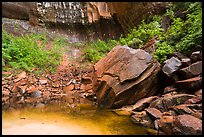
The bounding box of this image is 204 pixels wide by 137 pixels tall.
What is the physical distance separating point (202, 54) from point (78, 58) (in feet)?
22.4

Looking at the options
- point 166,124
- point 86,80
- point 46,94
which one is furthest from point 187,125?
point 86,80

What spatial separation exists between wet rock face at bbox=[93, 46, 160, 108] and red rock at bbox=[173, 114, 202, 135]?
2.17 m

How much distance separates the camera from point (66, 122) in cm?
555

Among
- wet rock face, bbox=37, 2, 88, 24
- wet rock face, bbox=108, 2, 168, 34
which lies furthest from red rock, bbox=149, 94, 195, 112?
wet rock face, bbox=37, 2, 88, 24

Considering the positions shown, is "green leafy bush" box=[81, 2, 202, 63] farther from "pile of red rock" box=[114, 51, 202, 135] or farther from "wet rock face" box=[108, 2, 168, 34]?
"pile of red rock" box=[114, 51, 202, 135]

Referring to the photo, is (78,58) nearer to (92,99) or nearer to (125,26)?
(125,26)

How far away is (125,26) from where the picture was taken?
12961 mm

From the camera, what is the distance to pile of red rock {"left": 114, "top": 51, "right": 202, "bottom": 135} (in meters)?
4.60

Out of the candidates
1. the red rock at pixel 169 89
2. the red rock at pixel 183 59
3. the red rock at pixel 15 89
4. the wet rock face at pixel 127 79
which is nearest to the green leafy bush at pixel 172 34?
the red rock at pixel 183 59

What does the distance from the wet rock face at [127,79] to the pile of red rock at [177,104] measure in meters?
0.28

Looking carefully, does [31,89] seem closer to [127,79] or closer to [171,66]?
[127,79]

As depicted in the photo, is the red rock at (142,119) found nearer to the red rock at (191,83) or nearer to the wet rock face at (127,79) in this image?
the wet rock face at (127,79)

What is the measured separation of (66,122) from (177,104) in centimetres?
265

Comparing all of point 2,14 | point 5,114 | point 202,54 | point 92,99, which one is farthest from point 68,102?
point 2,14
